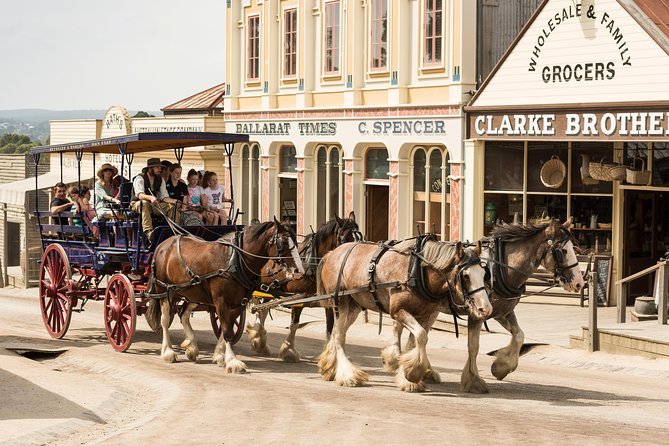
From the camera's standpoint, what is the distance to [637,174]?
67.1ft

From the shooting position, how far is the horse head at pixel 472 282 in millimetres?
12562

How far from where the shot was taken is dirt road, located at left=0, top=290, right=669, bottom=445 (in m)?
10.6

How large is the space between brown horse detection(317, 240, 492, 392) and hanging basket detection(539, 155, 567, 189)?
349 inches

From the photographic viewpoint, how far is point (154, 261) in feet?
53.3

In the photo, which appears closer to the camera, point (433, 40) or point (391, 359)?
point (391, 359)

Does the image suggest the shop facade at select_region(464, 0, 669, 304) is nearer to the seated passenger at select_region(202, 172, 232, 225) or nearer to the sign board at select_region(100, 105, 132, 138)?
the seated passenger at select_region(202, 172, 232, 225)

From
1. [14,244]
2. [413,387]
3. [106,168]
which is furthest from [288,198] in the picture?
[413,387]

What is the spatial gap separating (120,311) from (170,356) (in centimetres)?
125

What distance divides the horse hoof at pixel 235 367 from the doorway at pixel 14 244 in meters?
30.0

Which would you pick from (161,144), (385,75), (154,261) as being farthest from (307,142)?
(154,261)

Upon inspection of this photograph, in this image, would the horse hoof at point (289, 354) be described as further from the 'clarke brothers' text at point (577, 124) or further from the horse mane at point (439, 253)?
the 'clarke brothers' text at point (577, 124)

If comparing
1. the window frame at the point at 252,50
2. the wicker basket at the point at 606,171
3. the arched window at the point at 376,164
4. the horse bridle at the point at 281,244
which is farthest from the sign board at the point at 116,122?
the horse bridle at the point at 281,244

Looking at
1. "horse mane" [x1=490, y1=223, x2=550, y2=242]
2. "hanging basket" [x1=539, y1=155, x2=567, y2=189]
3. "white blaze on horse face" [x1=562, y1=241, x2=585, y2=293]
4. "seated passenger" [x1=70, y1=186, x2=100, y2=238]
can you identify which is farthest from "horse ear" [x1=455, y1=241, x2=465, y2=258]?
"hanging basket" [x1=539, y1=155, x2=567, y2=189]

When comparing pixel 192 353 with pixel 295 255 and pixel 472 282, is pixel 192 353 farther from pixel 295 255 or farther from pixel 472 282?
pixel 472 282
